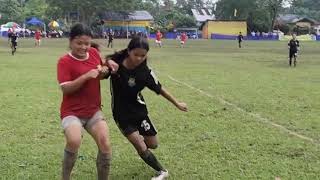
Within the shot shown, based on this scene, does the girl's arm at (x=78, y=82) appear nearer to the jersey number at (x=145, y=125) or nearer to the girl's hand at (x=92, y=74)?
the girl's hand at (x=92, y=74)

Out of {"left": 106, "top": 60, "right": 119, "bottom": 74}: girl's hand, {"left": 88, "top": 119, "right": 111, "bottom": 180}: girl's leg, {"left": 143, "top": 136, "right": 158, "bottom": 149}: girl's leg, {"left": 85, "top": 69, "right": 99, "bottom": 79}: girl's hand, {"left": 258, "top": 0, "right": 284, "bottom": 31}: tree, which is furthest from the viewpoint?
{"left": 258, "top": 0, "right": 284, "bottom": 31}: tree

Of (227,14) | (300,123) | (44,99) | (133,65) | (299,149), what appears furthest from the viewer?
(227,14)

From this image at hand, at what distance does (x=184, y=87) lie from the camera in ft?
51.1

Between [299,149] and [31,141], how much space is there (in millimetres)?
3811

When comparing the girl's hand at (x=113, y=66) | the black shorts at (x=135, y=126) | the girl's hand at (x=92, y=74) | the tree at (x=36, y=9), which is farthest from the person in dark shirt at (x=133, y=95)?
the tree at (x=36, y=9)

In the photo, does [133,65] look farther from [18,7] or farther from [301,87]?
[18,7]

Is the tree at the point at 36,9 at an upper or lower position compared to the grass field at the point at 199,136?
upper

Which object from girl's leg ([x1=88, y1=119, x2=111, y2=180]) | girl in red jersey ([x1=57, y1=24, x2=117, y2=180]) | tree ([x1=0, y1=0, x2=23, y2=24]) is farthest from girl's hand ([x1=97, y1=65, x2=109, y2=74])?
tree ([x1=0, y1=0, x2=23, y2=24])

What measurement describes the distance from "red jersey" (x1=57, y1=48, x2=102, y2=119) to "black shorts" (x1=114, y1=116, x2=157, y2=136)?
58 cm

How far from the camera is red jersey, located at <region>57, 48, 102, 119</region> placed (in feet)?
16.5

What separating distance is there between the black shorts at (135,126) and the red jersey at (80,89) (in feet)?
1.91

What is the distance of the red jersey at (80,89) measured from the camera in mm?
5023

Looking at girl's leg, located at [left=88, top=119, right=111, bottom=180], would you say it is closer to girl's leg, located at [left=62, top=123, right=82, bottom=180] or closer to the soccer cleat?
girl's leg, located at [left=62, top=123, right=82, bottom=180]

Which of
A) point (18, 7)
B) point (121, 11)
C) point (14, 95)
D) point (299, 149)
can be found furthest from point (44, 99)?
point (18, 7)
